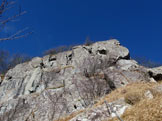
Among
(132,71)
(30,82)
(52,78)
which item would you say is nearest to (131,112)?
(132,71)

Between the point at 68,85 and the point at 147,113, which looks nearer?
the point at 147,113

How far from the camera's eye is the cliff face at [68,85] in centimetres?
1472

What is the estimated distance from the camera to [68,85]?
57.4ft

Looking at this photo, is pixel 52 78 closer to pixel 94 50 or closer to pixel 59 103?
pixel 59 103

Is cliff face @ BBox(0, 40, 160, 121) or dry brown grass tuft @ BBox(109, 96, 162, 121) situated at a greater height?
cliff face @ BBox(0, 40, 160, 121)

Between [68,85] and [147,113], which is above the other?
[68,85]

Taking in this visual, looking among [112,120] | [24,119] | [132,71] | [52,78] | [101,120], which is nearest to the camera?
[112,120]

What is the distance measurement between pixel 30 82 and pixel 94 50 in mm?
13460

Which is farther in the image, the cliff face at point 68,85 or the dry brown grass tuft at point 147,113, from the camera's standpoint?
the cliff face at point 68,85

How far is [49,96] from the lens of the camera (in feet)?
53.4

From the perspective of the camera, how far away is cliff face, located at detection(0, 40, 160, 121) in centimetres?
1472

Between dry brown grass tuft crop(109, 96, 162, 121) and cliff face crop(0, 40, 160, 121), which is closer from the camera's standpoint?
dry brown grass tuft crop(109, 96, 162, 121)

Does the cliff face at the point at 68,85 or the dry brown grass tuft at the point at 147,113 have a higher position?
the cliff face at the point at 68,85

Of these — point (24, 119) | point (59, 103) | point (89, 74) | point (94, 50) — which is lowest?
point (24, 119)
